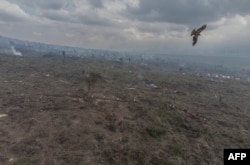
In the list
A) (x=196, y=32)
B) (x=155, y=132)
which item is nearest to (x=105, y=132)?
(x=155, y=132)

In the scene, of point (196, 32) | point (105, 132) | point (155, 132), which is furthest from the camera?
point (155, 132)

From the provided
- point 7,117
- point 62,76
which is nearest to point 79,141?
point 7,117

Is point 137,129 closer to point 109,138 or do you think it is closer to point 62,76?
point 109,138

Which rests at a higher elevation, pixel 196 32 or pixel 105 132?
pixel 196 32

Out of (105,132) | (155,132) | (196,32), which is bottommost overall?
(155,132)

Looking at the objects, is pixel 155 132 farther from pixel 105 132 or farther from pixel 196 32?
pixel 196 32

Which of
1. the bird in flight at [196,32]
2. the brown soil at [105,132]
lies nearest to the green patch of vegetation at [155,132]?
the brown soil at [105,132]

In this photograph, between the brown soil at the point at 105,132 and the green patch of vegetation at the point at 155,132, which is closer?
the brown soil at the point at 105,132

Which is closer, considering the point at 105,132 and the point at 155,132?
the point at 105,132

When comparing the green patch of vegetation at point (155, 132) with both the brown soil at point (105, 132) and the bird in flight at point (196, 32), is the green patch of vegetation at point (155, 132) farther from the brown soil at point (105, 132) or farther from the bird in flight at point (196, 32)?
the bird in flight at point (196, 32)
